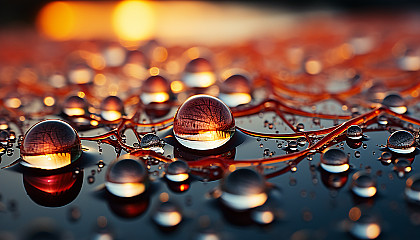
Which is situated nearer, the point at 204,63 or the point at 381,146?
the point at 381,146

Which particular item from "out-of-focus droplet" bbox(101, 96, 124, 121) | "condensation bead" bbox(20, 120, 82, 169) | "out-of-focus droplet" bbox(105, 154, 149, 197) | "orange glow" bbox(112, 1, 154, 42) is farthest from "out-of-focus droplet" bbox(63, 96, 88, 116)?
"orange glow" bbox(112, 1, 154, 42)

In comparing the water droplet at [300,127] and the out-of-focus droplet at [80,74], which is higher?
the out-of-focus droplet at [80,74]

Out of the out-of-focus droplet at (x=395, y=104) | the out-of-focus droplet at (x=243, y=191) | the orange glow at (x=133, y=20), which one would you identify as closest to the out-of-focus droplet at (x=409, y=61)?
the out-of-focus droplet at (x=395, y=104)

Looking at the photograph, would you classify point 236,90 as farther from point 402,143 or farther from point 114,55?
point 114,55

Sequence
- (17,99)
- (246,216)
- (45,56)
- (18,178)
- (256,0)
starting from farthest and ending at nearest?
(256,0) → (45,56) → (17,99) → (18,178) → (246,216)

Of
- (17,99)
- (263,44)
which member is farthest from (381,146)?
(263,44)

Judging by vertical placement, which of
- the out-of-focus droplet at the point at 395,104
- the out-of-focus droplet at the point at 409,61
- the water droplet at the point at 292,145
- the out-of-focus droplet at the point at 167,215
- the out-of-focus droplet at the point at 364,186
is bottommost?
the out-of-focus droplet at the point at 409,61

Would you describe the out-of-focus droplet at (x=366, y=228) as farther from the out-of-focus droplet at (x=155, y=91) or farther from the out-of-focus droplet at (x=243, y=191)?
the out-of-focus droplet at (x=155, y=91)

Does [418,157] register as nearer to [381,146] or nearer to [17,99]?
[381,146]
